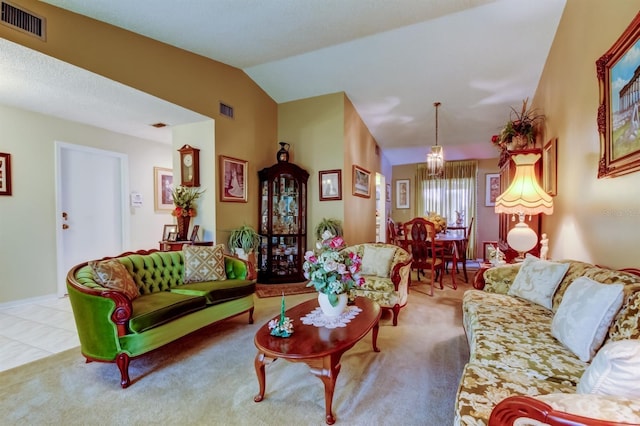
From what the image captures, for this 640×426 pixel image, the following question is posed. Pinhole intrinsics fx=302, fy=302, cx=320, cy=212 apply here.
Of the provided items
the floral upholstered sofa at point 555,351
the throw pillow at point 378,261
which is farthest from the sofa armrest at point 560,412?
the throw pillow at point 378,261

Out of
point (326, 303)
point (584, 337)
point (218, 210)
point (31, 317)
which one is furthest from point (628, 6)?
point (31, 317)

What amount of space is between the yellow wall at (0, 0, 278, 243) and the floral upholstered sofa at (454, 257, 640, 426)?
349 centimetres

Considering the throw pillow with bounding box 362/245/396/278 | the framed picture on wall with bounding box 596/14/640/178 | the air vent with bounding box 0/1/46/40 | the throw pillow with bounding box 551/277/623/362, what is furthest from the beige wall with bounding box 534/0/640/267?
the air vent with bounding box 0/1/46/40

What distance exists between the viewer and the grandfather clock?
4188mm

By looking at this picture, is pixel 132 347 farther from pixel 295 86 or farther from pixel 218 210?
pixel 295 86

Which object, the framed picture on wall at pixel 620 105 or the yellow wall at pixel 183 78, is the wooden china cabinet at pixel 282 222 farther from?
the framed picture on wall at pixel 620 105

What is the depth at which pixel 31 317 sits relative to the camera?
3.37 m

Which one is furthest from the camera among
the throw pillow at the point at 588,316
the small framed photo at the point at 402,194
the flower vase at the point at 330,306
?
the small framed photo at the point at 402,194

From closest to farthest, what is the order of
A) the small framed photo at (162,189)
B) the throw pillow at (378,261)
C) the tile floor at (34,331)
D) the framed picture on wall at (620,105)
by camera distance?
1. the framed picture on wall at (620,105)
2. the tile floor at (34,331)
3. the throw pillow at (378,261)
4. the small framed photo at (162,189)

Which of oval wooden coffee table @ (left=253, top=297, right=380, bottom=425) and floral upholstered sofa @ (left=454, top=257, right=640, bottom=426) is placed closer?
floral upholstered sofa @ (left=454, top=257, right=640, bottom=426)

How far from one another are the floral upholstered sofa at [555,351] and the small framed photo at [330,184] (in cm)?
277

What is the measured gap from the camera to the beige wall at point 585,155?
6.15ft

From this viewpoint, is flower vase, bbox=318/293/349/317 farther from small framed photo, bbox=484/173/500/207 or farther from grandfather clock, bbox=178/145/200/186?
small framed photo, bbox=484/173/500/207

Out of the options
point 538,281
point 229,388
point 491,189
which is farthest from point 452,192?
point 229,388
